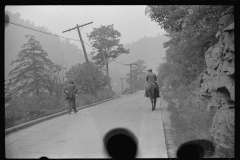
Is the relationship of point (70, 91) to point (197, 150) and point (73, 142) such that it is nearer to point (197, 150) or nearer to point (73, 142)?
point (73, 142)

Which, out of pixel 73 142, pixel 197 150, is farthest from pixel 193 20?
pixel 73 142

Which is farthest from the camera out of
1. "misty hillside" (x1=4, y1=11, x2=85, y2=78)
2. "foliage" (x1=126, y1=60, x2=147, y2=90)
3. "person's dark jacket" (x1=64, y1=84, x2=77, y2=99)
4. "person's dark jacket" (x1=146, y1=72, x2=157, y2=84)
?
"foliage" (x1=126, y1=60, x2=147, y2=90)

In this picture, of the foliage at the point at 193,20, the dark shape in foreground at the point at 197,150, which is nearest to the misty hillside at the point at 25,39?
the dark shape in foreground at the point at 197,150

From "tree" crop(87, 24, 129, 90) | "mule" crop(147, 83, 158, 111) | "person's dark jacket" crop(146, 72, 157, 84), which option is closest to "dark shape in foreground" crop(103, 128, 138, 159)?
"mule" crop(147, 83, 158, 111)

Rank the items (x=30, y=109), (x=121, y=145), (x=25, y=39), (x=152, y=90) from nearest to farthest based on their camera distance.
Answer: (x=121, y=145), (x=30, y=109), (x=152, y=90), (x=25, y=39)

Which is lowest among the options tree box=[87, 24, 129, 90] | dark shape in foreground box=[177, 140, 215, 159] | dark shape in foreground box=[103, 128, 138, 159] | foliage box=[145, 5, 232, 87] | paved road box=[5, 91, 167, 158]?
paved road box=[5, 91, 167, 158]

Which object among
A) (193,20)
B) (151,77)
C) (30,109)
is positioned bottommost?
(30,109)

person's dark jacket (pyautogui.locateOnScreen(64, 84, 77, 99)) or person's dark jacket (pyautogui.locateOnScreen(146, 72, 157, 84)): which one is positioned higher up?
person's dark jacket (pyautogui.locateOnScreen(146, 72, 157, 84))

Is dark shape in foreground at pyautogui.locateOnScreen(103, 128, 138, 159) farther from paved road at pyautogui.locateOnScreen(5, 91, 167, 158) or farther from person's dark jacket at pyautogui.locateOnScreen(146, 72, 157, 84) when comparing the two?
person's dark jacket at pyautogui.locateOnScreen(146, 72, 157, 84)

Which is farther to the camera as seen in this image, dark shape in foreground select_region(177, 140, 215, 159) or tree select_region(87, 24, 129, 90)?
tree select_region(87, 24, 129, 90)

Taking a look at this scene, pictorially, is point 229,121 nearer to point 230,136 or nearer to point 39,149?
point 230,136
